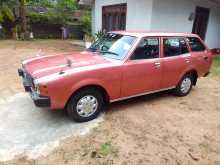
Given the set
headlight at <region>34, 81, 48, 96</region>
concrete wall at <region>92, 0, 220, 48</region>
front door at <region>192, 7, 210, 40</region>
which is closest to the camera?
→ headlight at <region>34, 81, 48, 96</region>

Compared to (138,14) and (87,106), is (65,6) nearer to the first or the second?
(138,14)

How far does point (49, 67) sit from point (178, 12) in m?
8.40

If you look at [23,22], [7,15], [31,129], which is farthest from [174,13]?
[7,15]

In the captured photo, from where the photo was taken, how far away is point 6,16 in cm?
1800

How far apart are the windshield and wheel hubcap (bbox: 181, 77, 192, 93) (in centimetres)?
199

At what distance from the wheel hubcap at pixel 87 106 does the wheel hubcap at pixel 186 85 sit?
2.61 metres

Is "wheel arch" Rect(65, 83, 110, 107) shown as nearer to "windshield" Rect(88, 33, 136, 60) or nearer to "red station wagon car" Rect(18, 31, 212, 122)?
"red station wagon car" Rect(18, 31, 212, 122)

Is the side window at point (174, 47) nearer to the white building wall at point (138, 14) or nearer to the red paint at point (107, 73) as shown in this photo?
the red paint at point (107, 73)

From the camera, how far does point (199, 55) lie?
230 inches

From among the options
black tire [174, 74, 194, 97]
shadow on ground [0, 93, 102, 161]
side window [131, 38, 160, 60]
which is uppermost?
side window [131, 38, 160, 60]

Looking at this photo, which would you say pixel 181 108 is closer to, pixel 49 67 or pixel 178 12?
pixel 49 67

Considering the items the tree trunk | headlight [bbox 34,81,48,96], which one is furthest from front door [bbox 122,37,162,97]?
the tree trunk

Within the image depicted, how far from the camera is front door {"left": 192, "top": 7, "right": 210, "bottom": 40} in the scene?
39.6 feet

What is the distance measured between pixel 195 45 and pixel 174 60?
1.07 m
